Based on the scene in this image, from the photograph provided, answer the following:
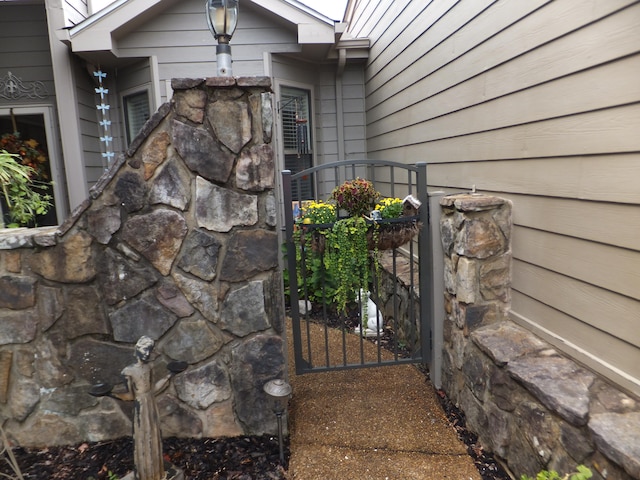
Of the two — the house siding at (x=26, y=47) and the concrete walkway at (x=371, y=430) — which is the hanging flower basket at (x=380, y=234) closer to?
the concrete walkway at (x=371, y=430)

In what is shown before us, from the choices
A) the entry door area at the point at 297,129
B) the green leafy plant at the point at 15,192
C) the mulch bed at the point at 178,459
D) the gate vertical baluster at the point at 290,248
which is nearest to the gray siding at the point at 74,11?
the entry door area at the point at 297,129

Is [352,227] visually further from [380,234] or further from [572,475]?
[572,475]

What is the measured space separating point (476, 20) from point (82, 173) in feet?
13.1

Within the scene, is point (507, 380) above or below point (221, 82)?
below

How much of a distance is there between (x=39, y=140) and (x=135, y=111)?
1.10 metres

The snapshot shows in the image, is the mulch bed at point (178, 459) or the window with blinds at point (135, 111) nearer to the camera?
the mulch bed at point (178, 459)

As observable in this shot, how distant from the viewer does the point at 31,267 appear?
6.93 feet

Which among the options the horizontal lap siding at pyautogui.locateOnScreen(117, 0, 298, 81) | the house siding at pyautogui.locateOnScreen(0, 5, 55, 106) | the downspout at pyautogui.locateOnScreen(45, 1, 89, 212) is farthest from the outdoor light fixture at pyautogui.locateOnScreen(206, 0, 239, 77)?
the house siding at pyautogui.locateOnScreen(0, 5, 55, 106)

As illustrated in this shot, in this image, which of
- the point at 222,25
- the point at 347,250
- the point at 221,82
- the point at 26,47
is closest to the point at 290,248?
the point at 347,250

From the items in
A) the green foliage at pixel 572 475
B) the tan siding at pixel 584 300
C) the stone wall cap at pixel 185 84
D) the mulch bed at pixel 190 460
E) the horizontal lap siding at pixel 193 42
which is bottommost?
the mulch bed at pixel 190 460

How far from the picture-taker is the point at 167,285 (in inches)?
85.2

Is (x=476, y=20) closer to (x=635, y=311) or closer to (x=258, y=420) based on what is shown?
(x=635, y=311)

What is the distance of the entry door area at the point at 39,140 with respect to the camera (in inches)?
168

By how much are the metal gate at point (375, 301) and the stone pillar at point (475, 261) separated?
0.22 m
